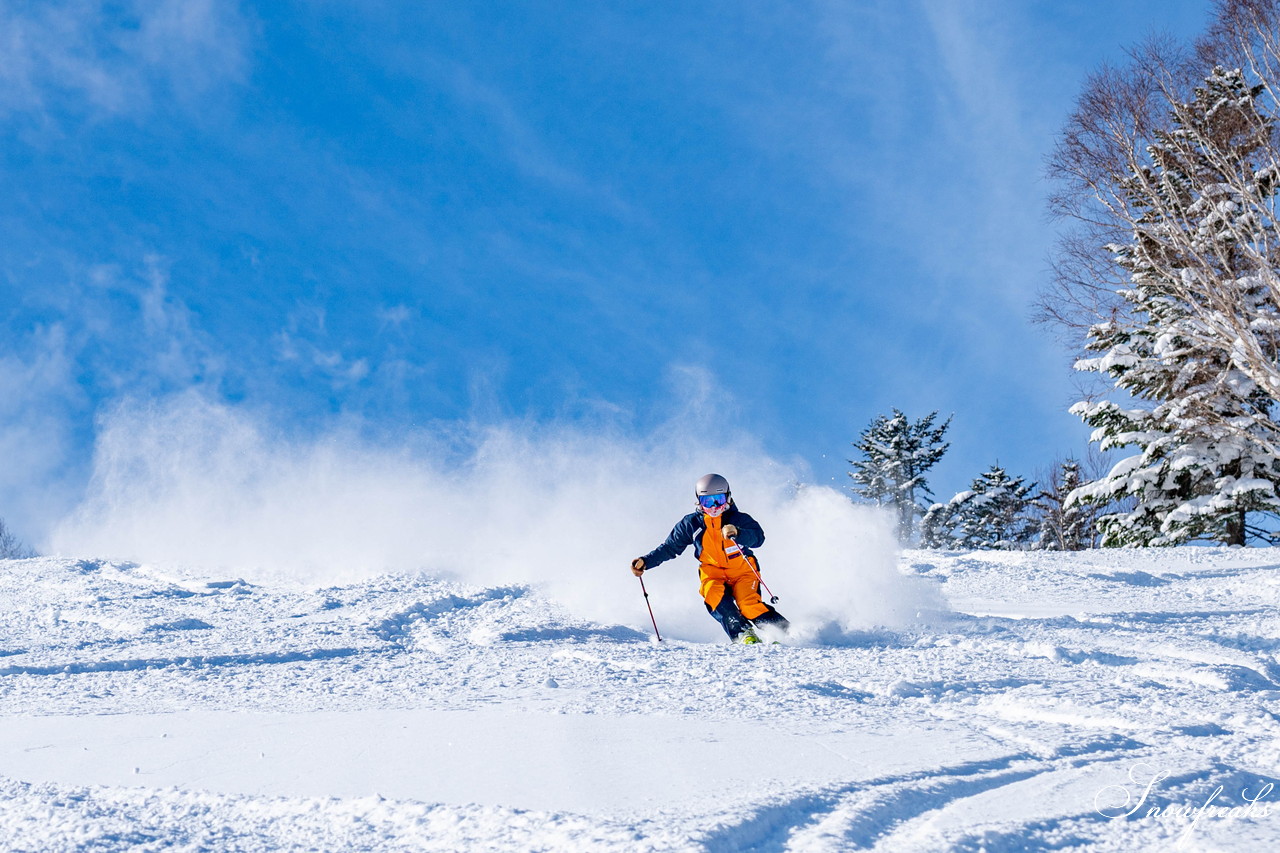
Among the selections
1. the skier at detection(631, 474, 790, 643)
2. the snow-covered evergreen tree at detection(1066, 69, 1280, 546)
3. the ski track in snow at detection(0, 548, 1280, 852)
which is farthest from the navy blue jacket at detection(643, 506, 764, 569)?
the snow-covered evergreen tree at detection(1066, 69, 1280, 546)

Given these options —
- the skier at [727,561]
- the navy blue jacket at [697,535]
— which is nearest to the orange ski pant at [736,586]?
the skier at [727,561]

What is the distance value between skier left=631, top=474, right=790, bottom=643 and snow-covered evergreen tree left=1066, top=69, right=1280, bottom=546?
8861 mm

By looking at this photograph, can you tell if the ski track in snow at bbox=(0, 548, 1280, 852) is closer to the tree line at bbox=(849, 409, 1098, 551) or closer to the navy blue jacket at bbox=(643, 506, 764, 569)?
the navy blue jacket at bbox=(643, 506, 764, 569)

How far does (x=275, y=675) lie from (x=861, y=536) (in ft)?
18.9

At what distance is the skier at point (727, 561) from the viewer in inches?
254

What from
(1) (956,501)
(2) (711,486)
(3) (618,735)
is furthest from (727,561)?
(1) (956,501)

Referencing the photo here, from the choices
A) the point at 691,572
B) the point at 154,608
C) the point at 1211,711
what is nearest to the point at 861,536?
the point at 691,572

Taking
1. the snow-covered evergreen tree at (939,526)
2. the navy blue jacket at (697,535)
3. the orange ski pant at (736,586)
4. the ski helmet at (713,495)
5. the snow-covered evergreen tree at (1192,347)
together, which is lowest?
the orange ski pant at (736,586)

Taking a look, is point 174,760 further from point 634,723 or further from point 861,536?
point 861,536

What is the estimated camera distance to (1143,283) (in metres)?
13.2

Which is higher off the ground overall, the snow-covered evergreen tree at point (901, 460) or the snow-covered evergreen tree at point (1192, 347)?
the snow-covered evergreen tree at point (901, 460)

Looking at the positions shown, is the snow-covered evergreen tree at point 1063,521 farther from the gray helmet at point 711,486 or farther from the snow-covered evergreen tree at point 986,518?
the gray helmet at point 711,486

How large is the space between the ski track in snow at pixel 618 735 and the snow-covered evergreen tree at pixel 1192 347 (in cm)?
764

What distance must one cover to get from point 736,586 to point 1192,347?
551 inches
